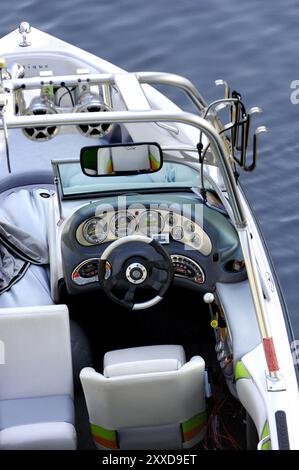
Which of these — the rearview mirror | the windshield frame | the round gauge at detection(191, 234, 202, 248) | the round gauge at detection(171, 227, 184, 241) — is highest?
the rearview mirror

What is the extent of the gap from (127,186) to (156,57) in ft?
11.0

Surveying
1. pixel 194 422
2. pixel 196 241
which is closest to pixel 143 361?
pixel 194 422

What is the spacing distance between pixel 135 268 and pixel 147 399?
1.87 ft

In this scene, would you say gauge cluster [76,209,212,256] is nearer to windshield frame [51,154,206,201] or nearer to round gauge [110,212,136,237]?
round gauge [110,212,136,237]

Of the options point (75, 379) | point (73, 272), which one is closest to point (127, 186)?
point (73, 272)

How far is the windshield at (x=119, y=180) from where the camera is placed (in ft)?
15.1

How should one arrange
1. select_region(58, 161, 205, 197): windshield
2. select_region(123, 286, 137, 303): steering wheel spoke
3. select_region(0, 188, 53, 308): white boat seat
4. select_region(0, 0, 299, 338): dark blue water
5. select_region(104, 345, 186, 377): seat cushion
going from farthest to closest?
select_region(0, 0, 299, 338): dark blue water → select_region(58, 161, 205, 197): windshield → select_region(0, 188, 53, 308): white boat seat → select_region(123, 286, 137, 303): steering wheel spoke → select_region(104, 345, 186, 377): seat cushion

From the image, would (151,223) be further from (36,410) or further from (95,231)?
(36,410)

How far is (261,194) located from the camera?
21.2ft

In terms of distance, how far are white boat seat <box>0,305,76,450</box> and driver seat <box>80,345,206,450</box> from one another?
17 cm

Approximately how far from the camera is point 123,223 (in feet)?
14.0

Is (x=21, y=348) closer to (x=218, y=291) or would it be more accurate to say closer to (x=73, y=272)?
(x=73, y=272)

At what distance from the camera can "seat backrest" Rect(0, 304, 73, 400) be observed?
3.90 metres

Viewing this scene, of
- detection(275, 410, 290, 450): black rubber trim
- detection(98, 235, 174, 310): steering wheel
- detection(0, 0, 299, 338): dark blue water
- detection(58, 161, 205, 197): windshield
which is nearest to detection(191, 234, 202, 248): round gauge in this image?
detection(98, 235, 174, 310): steering wheel
